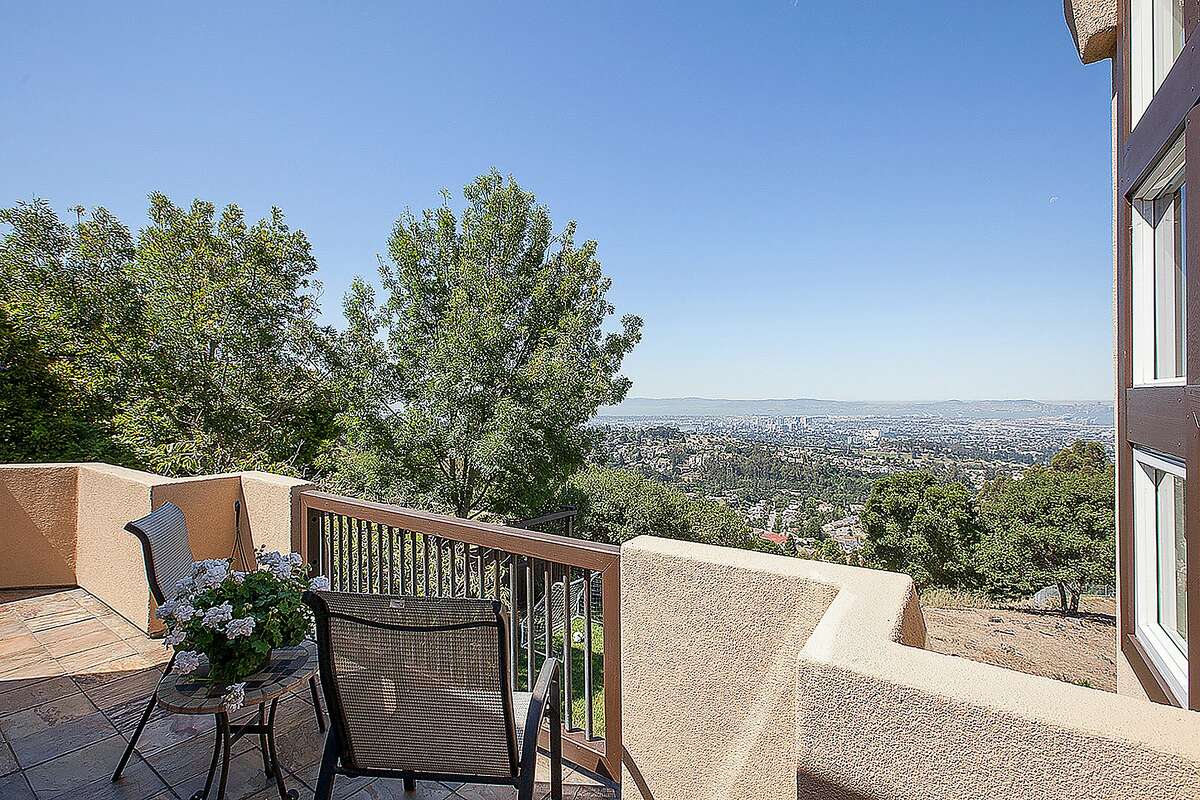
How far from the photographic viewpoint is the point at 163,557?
268 centimetres

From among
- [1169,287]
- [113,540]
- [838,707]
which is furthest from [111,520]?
[1169,287]

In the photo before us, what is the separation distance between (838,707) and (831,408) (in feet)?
113

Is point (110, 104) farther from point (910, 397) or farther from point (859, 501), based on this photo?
point (910, 397)

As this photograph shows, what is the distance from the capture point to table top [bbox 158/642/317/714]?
1944 mm

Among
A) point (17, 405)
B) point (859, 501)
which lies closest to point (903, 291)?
point (859, 501)

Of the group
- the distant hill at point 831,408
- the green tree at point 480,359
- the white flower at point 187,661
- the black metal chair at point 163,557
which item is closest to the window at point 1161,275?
the white flower at point 187,661

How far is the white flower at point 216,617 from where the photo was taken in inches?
76.5

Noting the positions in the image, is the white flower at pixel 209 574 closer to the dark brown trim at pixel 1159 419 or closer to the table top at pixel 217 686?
the table top at pixel 217 686

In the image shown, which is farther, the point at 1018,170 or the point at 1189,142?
the point at 1018,170

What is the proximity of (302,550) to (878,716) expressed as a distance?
137 inches

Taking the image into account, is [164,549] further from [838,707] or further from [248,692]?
[838,707]

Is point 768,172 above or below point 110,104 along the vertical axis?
above

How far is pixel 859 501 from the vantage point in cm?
2127

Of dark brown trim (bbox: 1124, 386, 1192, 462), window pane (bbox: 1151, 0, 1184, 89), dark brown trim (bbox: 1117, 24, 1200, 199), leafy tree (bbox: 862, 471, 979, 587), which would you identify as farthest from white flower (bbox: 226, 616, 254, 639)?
leafy tree (bbox: 862, 471, 979, 587)
